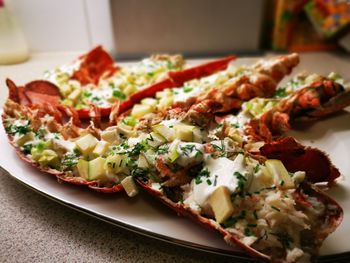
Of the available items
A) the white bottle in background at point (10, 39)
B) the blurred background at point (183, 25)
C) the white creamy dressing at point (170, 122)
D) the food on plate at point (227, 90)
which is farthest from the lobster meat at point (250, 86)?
the white bottle in background at point (10, 39)

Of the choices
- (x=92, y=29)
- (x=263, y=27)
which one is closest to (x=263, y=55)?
(x=263, y=27)

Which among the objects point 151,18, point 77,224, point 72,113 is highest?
point 151,18

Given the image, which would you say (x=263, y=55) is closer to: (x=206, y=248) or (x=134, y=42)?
(x=134, y=42)

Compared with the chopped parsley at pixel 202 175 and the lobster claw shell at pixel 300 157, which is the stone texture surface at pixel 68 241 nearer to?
the chopped parsley at pixel 202 175

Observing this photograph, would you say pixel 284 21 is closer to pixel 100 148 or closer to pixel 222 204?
pixel 100 148

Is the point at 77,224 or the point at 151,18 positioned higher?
the point at 151,18

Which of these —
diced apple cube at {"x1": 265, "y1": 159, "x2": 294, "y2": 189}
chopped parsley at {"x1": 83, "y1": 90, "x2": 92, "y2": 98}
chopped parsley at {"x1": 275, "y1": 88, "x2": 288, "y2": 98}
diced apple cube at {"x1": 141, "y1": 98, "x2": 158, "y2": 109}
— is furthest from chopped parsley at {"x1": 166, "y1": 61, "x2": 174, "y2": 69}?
diced apple cube at {"x1": 265, "y1": 159, "x2": 294, "y2": 189}

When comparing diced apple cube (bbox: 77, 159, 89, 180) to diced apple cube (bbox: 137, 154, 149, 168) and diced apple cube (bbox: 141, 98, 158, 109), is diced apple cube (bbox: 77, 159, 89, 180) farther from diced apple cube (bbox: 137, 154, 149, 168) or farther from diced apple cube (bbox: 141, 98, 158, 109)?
diced apple cube (bbox: 141, 98, 158, 109)
